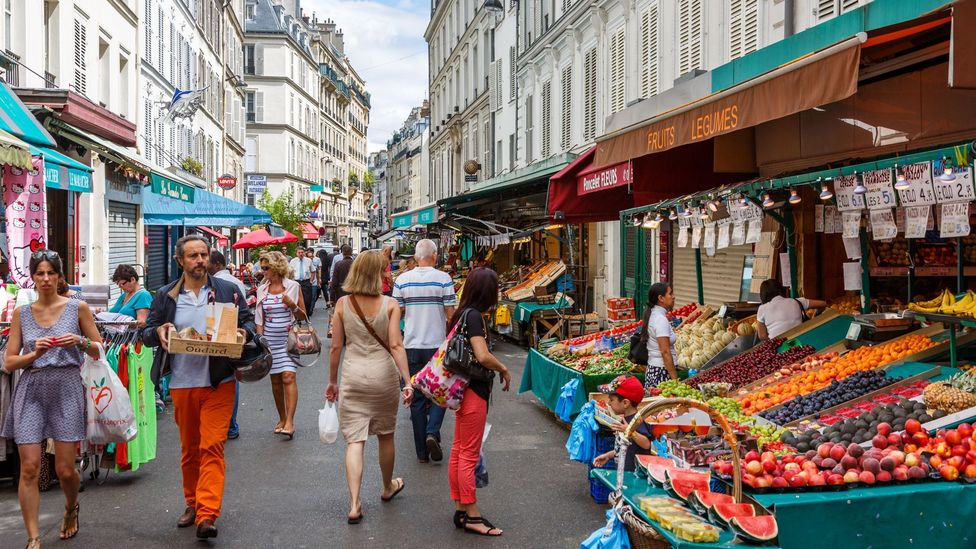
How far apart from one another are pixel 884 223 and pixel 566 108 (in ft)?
50.2

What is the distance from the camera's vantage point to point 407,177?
91875mm

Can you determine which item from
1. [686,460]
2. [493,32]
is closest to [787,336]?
[686,460]

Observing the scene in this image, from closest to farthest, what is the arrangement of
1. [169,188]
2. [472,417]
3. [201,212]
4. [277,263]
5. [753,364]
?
[472,417], [753,364], [277,263], [169,188], [201,212]

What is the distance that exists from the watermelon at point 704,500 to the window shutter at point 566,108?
56.3ft

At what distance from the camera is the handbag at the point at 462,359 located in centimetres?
569

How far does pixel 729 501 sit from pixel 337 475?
377 cm

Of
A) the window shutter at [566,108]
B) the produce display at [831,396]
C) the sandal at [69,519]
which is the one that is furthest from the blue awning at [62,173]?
the window shutter at [566,108]

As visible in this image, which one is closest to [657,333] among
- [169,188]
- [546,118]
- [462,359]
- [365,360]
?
[462,359]

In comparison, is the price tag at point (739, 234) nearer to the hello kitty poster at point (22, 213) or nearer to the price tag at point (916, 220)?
the price tag at point (916, 220)

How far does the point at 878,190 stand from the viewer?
257 inches

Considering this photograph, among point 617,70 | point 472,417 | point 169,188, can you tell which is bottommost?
point 472,417

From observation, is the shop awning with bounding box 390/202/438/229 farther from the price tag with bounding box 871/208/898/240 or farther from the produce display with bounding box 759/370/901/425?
the produce display with bounding box 759/370/901/425

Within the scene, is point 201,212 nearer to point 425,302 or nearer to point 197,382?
point 425,302

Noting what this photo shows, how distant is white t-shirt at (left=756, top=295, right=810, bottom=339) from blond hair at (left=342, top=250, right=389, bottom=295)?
4.62 m
